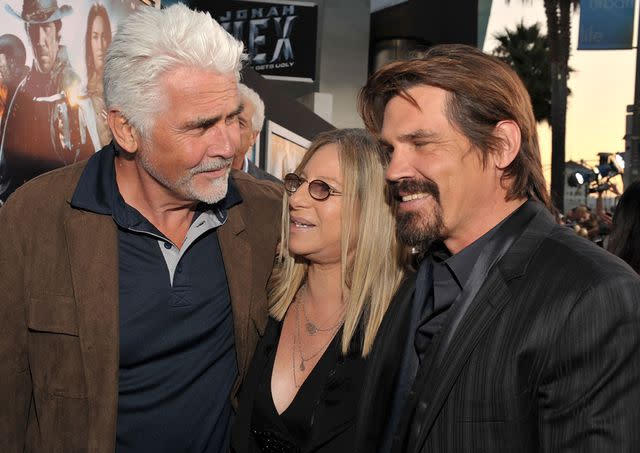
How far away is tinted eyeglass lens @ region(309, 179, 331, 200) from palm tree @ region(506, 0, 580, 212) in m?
21.3

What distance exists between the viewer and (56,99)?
3.99 meters

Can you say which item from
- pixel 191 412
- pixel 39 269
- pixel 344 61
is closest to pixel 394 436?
pixel 191 412

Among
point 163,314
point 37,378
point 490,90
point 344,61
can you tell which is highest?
point 344,61

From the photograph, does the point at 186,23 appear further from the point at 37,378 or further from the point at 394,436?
the point at 394,436

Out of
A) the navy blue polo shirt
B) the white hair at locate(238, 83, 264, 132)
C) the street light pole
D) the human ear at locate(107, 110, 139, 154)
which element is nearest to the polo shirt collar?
the navy blue polo shirt

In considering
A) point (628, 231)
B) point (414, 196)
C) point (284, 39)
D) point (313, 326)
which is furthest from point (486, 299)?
point (284, 39)

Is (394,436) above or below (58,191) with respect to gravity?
below

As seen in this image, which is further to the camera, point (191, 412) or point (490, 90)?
point (191, 412)

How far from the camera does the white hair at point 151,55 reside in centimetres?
266

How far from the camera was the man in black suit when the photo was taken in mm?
1697

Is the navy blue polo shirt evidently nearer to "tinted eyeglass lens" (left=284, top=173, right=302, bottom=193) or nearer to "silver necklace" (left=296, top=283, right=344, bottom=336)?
"silver necklace" (left=296, top=283, right=344, bottom=336)

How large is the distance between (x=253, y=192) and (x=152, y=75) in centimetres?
81

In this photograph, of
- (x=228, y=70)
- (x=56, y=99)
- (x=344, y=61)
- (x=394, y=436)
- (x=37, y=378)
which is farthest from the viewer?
(x=344, y=61)

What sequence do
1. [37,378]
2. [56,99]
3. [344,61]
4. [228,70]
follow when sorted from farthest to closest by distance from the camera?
[344,61] → [56,99] → [228,70] → [37,378]
